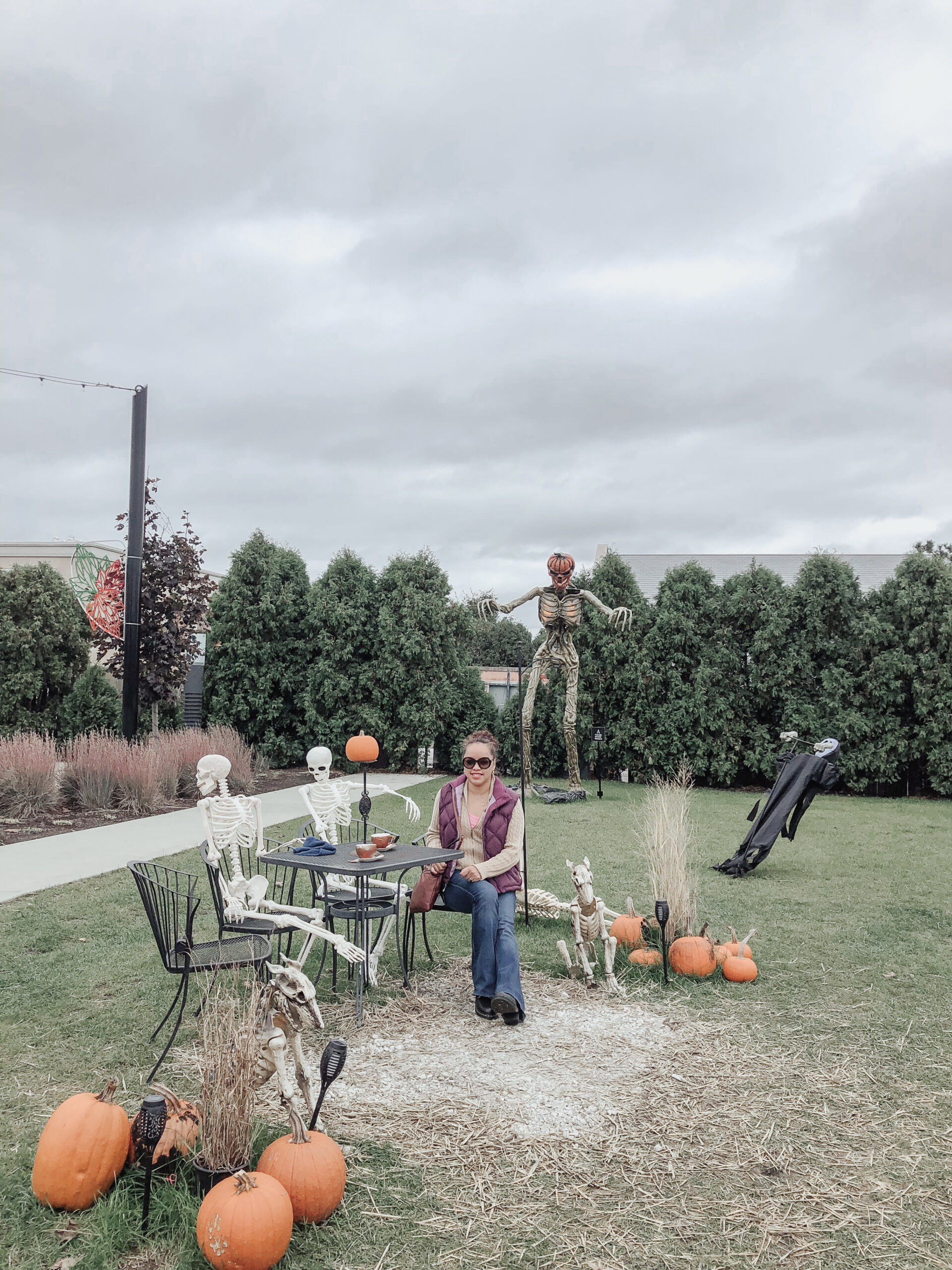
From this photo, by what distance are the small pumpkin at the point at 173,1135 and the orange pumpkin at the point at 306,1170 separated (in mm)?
251

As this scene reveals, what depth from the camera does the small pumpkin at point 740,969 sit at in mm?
4625

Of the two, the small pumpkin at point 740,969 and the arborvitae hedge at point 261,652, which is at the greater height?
the arborvitae hedge at point 261,652

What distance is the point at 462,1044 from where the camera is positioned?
3.81m

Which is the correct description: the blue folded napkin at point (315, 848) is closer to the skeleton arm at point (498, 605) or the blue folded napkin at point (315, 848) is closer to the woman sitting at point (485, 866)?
the woman sitting at point (485, 866)

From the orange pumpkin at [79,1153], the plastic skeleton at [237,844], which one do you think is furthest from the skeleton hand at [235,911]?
the orange pumpkin at [79,1153]

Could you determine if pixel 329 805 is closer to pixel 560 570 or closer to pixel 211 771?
pixel 211 771

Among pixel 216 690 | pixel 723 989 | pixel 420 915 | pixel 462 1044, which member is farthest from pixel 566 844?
pixel 216 690

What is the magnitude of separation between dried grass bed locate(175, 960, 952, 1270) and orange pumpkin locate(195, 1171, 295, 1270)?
0.39 meters

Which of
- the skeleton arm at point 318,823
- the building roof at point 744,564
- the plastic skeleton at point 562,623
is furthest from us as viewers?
the building roof at point 744,564

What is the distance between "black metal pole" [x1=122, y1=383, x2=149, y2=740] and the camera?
38.6ft

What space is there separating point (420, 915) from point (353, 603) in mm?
9247

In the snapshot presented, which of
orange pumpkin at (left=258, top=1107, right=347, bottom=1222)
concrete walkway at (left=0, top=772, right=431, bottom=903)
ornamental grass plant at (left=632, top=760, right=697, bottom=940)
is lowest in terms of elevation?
concrete walkway at (left=0, top=772, right=431, bottom=903)

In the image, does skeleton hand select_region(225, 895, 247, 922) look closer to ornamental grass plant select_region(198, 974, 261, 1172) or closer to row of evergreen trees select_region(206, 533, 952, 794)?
ornamental grass plant select_region(198, 974, 261, 1172)

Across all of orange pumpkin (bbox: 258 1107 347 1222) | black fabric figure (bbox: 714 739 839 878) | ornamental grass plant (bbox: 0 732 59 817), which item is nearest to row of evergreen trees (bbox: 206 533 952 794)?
ornamental grass plant (bbox: 0 732 59 817)
